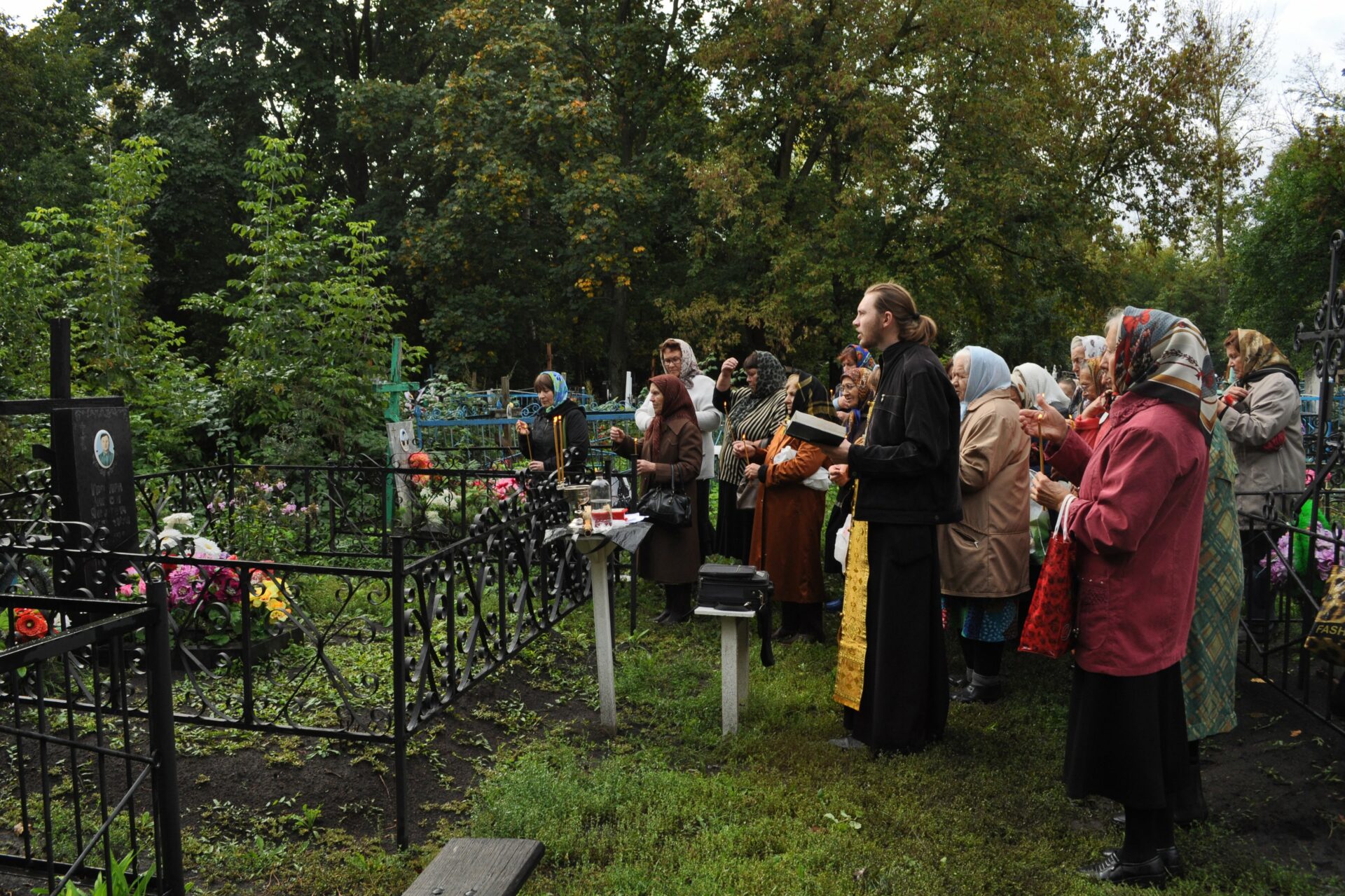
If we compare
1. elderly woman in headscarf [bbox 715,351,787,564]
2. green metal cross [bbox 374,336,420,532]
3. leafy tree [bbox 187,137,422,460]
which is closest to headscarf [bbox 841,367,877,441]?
elderly woman in headscarf [bbox 715,351,787,564]

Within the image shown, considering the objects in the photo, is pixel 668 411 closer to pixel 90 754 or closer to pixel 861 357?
pixel 861 357

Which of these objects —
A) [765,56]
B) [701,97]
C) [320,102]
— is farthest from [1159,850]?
[320,102]

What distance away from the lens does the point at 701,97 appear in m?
21.5

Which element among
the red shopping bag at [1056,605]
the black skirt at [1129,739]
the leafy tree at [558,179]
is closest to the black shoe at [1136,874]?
the black skirt at [1129,739]

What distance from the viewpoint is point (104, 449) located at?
5742 mm

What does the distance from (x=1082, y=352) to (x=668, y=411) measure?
288cm

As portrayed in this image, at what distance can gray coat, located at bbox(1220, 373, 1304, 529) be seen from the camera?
571 cm

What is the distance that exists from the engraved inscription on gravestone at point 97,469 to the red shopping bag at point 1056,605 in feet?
16.1

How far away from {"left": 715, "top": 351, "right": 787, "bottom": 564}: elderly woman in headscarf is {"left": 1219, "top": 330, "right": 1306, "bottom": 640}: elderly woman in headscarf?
2800mm

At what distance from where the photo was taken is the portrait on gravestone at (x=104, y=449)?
5672 millimetres

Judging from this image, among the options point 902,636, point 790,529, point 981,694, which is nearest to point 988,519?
point 981,694

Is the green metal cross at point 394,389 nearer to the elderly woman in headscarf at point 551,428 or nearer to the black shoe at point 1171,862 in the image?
the elderly woman in headscarf at point 551,428

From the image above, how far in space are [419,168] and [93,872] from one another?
22.2 metres

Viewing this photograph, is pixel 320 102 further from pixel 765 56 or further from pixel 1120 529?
pixel 1120 529
